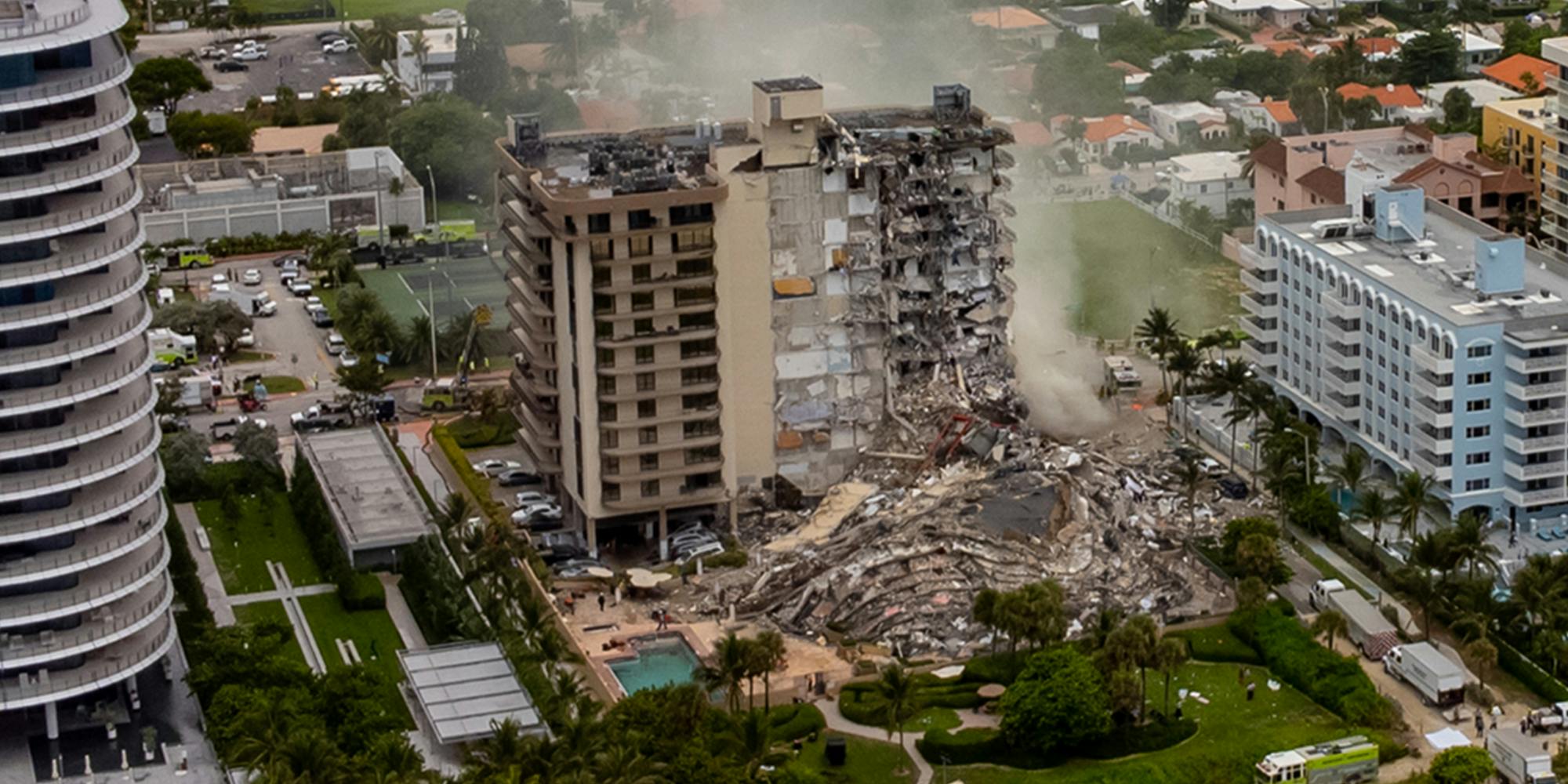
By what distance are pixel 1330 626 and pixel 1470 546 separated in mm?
6183

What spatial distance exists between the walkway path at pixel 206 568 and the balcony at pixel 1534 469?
159ft

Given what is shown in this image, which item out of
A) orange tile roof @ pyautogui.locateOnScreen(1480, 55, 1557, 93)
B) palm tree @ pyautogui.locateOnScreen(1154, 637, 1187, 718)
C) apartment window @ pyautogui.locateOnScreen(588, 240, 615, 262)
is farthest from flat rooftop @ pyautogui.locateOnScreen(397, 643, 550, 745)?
orange tile roof @ pyautogui.locateOnScreen(1480, 55, 1557, 93)

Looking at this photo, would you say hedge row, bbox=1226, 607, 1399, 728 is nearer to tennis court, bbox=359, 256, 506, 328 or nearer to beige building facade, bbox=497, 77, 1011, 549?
beige building facade, bbox=497, 77, 1011, 549

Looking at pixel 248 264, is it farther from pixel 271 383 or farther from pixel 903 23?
pixel 903 23

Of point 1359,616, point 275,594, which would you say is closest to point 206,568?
point 275,594

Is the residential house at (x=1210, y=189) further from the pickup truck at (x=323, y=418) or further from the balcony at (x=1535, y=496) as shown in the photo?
the pickup truck at (x=323, y=418)

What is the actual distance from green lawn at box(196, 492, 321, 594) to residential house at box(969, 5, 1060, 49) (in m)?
71.9

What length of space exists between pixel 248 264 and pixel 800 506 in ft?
172

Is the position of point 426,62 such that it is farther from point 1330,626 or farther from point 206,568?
point 1330,626

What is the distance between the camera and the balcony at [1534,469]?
11312 centimetres

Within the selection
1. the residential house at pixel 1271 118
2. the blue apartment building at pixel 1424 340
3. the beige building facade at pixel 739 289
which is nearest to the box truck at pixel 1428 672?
the blue apartment building at pixel 1424 340

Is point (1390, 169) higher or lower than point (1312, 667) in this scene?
higher

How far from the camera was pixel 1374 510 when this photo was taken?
110438 mm

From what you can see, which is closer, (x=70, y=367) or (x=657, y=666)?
(x=70, y=367)
